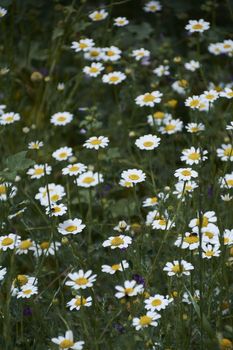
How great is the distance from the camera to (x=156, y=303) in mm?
1838

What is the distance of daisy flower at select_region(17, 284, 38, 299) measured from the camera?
191 centimetres

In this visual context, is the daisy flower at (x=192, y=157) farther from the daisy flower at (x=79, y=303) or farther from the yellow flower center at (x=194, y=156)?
the daisy flower at (x=79, y=303)

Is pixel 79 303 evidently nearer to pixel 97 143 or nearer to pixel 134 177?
pixel 134 177

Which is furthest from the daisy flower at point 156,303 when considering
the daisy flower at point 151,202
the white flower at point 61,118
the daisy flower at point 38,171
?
the white flower at point 61,118

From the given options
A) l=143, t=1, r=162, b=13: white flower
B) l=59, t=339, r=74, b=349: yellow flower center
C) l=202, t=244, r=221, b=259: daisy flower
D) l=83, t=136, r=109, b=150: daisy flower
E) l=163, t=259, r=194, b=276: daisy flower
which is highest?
l=59, t=339, r=74, b=349: yellow flower center

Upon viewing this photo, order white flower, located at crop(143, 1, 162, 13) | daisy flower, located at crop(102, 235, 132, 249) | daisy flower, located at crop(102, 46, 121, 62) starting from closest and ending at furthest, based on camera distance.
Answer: daisy flower, located at crop(102, 235, 132, 249)
daisy flower, located at crop(102, 46, 121, 62)
white flower, located at crop(143, 1, 162, 13)

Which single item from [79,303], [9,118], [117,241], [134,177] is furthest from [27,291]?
[9,118]

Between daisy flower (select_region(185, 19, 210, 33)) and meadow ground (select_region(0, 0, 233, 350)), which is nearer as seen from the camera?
meadow ground (select_region(0, 0, 233, 350))

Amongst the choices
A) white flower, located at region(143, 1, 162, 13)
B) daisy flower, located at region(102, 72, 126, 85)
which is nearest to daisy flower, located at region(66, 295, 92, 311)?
daisy flower, located at region(102, 72, 126, 85)

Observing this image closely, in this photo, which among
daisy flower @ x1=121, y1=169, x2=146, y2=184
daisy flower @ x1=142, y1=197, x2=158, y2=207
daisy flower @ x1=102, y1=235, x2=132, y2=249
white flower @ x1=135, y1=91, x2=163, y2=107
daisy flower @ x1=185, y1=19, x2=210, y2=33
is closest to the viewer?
daisy flower @ x1=102, y1=235, x2=132, y2=249

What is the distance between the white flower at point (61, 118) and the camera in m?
2.77

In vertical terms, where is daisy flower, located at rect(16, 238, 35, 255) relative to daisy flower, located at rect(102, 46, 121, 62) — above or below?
below

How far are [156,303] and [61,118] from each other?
45.2 inches

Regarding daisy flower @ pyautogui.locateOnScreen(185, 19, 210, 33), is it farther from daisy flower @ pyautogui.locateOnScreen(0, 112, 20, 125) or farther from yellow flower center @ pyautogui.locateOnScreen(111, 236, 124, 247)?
yellow flower center @ pyautogui.locateOnScreen(111, 236, 124, 247)
